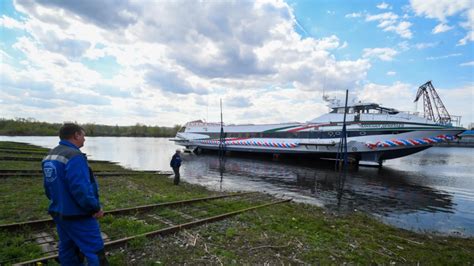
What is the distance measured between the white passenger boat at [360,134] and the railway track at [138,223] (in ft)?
62.4

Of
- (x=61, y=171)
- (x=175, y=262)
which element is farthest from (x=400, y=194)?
(x=61, y=171)

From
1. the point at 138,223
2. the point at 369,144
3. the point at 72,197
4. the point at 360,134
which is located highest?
the point at 360,134

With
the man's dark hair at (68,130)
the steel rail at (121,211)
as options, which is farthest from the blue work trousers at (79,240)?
the steel rail at (121,211)

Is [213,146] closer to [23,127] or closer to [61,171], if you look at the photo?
[61,171]

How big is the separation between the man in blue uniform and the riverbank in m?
1.28

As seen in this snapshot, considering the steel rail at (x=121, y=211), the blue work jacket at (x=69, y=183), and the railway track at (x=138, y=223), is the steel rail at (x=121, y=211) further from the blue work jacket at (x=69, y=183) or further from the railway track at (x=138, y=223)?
the blue work jacket at (x=69, y=183)

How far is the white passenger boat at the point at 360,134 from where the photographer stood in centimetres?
2303

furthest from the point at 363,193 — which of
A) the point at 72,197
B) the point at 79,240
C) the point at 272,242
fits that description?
the point at 72,197

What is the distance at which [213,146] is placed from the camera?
132ft

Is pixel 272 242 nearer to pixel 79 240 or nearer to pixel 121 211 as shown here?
pixel 79 240

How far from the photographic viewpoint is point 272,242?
573 cm

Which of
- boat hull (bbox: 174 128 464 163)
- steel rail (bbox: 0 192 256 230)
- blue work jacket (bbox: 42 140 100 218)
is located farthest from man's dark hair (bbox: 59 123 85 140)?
Answer: boat hull (bbox: 174 128 464 163)

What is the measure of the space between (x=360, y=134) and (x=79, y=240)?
85.7ft

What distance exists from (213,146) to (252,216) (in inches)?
1287
